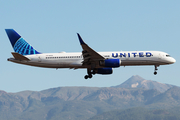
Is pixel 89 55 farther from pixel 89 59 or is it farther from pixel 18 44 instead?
pixel 18 44

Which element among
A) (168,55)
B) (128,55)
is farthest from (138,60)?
(168,55)

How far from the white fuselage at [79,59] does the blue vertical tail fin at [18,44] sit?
269 centimetres

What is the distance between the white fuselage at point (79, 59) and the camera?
68569 mm

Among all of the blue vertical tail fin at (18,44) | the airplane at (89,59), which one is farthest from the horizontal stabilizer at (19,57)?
the blue vertical tail fin at (18,44)

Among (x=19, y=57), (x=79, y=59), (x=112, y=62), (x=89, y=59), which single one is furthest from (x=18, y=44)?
(x=112, y=62)

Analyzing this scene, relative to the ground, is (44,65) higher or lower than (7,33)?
lower

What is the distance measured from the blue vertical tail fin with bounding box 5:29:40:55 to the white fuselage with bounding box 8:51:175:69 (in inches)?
106

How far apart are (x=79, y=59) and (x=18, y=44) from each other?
53.4 ft

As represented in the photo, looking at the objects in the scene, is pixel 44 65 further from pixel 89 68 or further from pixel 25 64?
pixel 89 68

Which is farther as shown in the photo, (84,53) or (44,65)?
(44,65)

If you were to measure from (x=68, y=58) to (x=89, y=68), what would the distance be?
6102 mm

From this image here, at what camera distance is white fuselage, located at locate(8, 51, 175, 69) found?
68.6m

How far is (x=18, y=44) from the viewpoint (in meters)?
73.4

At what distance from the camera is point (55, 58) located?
2726 inches
